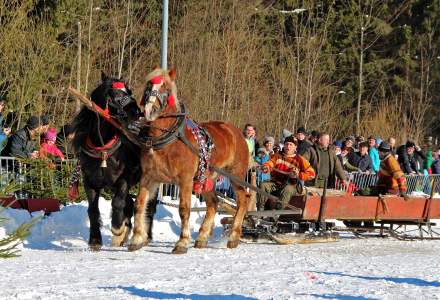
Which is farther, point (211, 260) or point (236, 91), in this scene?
point (236, 91)

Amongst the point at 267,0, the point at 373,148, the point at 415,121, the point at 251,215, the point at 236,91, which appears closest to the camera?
the point at 251,215

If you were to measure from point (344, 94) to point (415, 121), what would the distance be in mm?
4432

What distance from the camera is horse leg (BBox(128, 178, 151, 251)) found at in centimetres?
1085

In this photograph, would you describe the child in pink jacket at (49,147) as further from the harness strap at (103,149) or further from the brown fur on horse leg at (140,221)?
the brown fur on horse leg at (140,221)

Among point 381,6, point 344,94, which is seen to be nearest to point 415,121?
point 344,94

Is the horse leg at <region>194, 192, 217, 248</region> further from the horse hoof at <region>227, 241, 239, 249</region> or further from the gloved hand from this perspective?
the gloved hand

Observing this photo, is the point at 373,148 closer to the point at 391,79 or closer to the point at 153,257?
the point at 153,257

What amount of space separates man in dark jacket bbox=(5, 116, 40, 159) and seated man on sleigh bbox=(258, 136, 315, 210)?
11.8 ft

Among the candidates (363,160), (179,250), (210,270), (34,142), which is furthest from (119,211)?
(363,160)

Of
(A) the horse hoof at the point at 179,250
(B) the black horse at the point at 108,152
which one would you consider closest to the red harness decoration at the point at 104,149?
(B) the black horse at the point at 108,152

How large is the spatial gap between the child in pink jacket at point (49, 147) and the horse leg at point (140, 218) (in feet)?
12.9

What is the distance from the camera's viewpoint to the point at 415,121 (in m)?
38.9

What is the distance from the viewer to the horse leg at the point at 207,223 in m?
11.7

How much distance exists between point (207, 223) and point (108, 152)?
1686mm
